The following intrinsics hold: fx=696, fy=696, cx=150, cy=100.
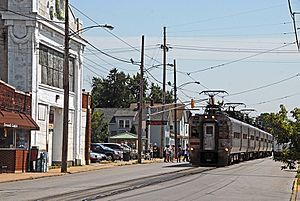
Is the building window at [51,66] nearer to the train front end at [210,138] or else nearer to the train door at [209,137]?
the train front end at [210,138]

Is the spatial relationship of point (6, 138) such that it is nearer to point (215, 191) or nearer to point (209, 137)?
point (209, 137)

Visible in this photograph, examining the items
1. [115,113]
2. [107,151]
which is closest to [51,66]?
[107,151]

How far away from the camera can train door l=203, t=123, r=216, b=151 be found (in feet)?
161

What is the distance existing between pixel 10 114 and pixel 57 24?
10.1 metres

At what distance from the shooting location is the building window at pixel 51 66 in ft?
150

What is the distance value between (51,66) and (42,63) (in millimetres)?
2086

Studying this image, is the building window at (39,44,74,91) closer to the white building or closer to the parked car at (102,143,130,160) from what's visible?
the white building

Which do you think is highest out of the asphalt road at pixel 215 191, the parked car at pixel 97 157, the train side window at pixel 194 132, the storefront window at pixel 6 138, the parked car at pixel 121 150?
the train side window at pixel 194 132

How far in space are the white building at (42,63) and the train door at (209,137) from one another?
9790 millimetres

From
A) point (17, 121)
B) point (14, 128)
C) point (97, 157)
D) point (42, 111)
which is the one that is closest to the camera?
point (17, 121)

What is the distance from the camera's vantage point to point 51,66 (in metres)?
47.6

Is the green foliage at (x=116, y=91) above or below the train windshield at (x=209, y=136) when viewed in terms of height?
above

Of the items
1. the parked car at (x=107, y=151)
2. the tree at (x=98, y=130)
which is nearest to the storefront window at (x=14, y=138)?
the parked car at (x=107, y=151)

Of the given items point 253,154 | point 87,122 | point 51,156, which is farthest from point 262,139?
point 51,156
